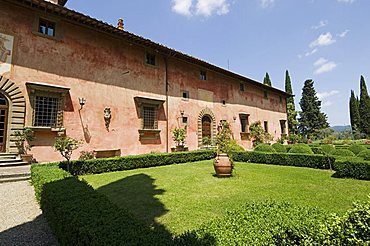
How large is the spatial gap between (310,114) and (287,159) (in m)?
37.9

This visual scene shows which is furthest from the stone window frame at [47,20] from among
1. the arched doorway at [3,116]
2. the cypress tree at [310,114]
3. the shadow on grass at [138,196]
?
the cypress tree at [310,114]

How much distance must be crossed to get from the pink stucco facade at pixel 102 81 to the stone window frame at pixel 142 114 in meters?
0.11

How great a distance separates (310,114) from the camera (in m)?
43.8

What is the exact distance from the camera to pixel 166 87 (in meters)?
15.5

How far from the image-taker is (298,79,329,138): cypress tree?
43188 mm

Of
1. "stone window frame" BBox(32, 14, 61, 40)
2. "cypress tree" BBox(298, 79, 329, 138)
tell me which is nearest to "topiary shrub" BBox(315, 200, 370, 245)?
"stone window frame" BBox(32, 14, 61, 40)

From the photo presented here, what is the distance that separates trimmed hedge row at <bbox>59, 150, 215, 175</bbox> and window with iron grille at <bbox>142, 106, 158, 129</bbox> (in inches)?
110

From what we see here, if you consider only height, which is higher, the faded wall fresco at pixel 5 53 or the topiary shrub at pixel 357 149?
the faded wall fresco at pixel 5 53

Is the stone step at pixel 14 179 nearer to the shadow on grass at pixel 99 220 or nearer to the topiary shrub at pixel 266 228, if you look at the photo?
the shadow on grass at pixel 99 220

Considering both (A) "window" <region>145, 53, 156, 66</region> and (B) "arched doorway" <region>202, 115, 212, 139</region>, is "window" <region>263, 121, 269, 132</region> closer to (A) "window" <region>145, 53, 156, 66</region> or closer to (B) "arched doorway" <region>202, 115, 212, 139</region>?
(B) "arched doorway" <region>202, 115, 212, 139</region>

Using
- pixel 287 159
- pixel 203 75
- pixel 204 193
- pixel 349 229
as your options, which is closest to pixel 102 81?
pixel 203 75

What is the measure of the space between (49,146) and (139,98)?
558 cm

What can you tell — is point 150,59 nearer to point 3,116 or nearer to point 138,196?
point 3,116

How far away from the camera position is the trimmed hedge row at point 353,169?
7914 millimetres
